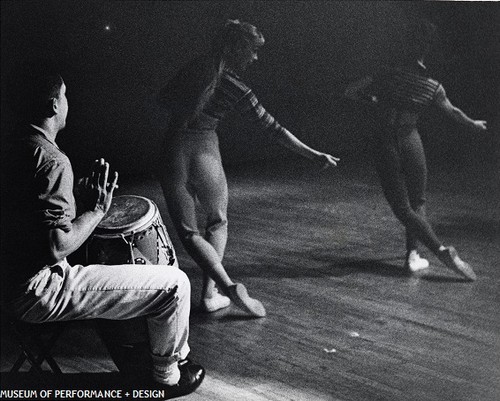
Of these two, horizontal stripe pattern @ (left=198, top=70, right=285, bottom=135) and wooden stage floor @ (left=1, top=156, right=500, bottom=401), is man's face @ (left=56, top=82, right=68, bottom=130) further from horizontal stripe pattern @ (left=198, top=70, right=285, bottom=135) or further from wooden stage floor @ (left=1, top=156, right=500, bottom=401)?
horizontal stripe pattern @ (left=198, top=70, right=285, bottom=135)

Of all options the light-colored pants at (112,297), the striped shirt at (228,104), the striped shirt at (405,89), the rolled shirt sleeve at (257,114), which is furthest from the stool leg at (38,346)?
the striped shirt at (405,89)

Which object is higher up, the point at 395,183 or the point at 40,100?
the point at 40,100

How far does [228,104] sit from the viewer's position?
3.35 metres

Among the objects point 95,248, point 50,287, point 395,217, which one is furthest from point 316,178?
point 50,287

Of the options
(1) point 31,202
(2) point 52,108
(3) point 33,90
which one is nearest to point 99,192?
(1) point 31,202

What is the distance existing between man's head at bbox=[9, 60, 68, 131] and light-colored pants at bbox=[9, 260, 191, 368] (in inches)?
23.2

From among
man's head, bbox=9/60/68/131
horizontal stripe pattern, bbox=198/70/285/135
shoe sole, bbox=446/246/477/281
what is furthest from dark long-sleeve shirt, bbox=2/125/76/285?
shoe sole, bbox=446/246/477/281

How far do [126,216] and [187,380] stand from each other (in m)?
0.76

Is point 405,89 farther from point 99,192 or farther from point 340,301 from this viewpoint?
point 99,192

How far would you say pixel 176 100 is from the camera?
130 inches

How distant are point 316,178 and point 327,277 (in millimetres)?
566

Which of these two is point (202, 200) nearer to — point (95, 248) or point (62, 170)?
point (95, 248)

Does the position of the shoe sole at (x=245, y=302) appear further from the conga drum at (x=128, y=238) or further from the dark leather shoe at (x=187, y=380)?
the conga drum at (x=128, y=238)

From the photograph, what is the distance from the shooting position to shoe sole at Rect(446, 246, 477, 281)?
3.61m
